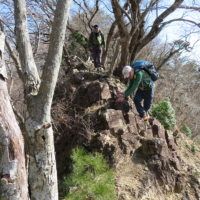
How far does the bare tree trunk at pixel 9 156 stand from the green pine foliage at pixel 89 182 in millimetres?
1287

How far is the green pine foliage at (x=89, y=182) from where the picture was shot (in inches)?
115

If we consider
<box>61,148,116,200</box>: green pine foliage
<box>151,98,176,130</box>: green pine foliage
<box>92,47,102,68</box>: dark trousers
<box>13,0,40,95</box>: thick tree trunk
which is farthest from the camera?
<box>92,47,102,68</box>: dark trousers

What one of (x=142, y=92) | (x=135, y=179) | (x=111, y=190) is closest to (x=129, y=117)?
(x=142, y=92)

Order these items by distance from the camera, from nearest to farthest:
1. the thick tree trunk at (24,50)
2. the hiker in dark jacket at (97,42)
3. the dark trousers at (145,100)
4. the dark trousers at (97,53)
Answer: the thick tree trunk at (24,50) < the dark trousers at (145,100) < the hiker in dark jacket at (97,42) < the dark trousers at (97,53)

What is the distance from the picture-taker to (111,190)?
2969 mm

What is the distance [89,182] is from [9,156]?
1694mm

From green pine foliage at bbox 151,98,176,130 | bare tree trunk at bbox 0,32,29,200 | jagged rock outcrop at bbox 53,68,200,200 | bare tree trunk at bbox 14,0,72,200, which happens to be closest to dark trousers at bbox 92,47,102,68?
jagged rock outcrop at bbox 53,68,200,200

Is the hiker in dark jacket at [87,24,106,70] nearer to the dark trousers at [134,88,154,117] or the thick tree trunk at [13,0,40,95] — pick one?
the dark trousers at [134,88,154,117]

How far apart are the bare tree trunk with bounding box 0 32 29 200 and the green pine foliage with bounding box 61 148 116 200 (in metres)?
→ 1.29

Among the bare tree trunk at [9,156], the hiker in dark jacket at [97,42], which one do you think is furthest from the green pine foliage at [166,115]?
Result: the bare tree trunk at [9,156]

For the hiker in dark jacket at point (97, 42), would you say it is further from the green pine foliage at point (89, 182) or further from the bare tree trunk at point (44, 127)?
the green pine foliage at point (89, 182)

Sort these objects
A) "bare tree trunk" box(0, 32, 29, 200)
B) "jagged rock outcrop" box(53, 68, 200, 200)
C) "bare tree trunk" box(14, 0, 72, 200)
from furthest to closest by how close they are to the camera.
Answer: "jagged rock outcrop" box(53, 68, 200, 200)
"bare tree trunk" box(14, 0, 72, 200)
"bare tree trunk" box(0, 32, 29, 200)

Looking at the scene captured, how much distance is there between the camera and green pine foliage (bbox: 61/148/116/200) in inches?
115

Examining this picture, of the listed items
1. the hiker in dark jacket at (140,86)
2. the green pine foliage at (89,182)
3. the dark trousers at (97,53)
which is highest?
the dark trousers at (97,53)
